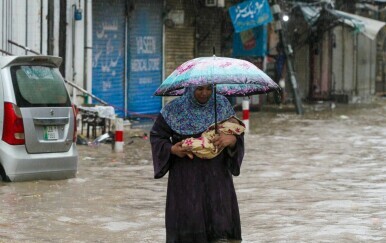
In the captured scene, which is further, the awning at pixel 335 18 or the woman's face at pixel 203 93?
the awning at pixel 335 18

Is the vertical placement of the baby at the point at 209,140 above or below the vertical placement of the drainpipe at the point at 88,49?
below

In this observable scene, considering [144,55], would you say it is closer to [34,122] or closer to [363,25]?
[363,25]

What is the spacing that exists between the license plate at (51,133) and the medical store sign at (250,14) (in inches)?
595

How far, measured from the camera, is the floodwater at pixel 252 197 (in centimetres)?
980

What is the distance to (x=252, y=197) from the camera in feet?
40.8

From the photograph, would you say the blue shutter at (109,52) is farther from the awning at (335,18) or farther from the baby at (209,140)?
the baby at (209,140)

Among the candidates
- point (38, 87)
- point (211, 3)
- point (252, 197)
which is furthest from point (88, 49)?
point (252, 197)

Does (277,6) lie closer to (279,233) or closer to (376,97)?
(376,97)

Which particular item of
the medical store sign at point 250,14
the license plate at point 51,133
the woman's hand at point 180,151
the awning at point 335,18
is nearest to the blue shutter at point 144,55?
the medical store sign at point 250,14

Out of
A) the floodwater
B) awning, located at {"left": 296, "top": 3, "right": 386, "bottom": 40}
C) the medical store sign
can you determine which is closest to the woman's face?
the floodwater

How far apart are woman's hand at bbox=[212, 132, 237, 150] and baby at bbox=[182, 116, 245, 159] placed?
0.03 metres

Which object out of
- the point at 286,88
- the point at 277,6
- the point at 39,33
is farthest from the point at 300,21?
the point at 39,33

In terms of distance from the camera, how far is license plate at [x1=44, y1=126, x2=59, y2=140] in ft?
42.0

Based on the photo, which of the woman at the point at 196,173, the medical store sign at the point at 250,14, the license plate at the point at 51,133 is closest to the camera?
the woman at the point at 196,173
